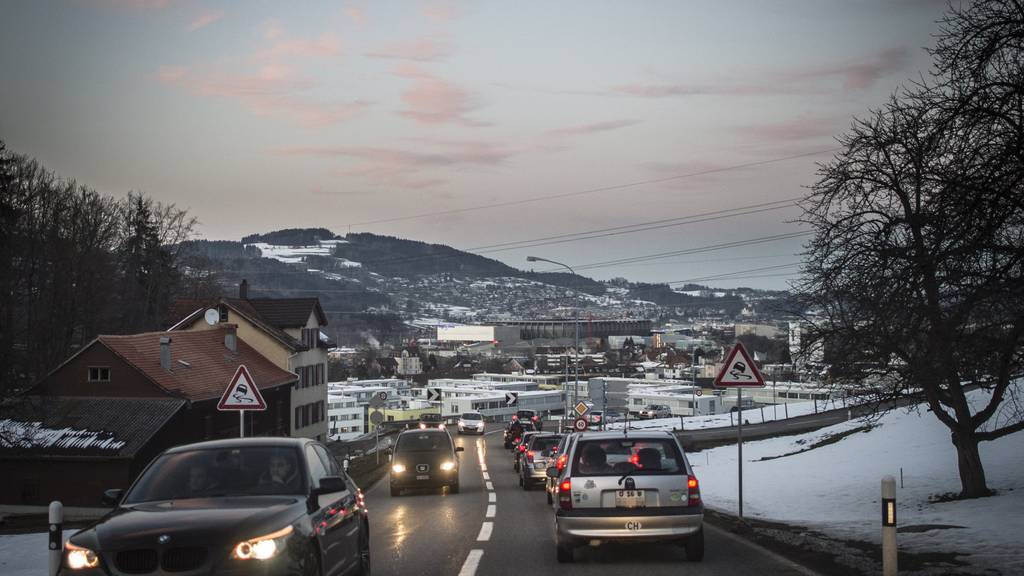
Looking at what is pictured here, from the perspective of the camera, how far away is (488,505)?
73.8 ft

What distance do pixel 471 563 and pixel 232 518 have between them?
5.00m

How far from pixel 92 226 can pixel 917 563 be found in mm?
58831

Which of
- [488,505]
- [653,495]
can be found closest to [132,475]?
[488,505]

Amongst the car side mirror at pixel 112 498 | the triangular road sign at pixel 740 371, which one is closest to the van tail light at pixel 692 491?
the triangular road sign at pixel 740 371

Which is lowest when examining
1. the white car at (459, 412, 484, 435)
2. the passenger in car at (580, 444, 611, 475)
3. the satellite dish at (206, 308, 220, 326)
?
the white car at (459, 412, 484, 435)

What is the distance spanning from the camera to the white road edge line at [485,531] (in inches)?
592

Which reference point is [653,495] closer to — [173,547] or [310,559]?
[310,559]

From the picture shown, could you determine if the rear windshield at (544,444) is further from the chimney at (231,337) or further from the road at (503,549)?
the chimney at (231,337)

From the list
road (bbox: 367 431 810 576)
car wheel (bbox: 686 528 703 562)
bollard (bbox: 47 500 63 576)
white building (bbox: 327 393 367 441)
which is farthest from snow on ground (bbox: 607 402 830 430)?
bollard (bbox: 47 500 63 576)

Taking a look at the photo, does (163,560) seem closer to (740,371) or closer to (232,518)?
(232,518)

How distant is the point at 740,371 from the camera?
58.7ft

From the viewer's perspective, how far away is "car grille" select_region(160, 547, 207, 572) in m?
7.23

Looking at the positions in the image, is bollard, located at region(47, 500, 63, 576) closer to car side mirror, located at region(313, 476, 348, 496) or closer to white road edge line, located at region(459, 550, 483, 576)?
car side mirror, located at region(313, 476, 348, 496)

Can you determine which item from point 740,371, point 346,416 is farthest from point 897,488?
point 346,416
